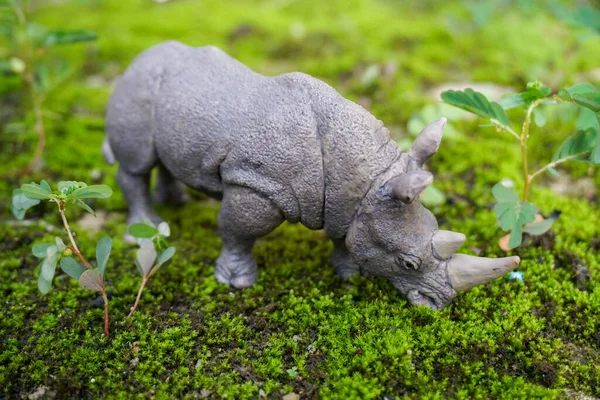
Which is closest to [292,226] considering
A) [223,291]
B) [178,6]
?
[223,291]

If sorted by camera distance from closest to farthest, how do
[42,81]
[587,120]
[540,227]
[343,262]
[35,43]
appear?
1. [540,227]
2. [343,262]
3. [587,120]
4. [35,43]
5. [42,81]

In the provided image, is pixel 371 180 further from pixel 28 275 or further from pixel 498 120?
pixel 28 275

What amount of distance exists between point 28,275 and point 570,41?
636 cm

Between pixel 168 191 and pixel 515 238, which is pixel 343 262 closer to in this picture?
pixel 515 238

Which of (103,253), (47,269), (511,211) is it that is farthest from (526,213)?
(47,269)

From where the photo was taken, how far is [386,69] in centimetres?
542

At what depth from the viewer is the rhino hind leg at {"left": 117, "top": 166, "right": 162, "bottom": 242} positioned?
11.7 feet

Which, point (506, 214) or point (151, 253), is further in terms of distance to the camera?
point (506, 214)

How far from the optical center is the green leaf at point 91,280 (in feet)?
8.62

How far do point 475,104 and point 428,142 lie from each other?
602mm

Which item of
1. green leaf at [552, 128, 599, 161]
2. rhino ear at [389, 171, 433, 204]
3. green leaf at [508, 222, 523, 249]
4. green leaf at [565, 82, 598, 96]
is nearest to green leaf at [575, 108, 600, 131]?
green leaf at [552, 128, 599, 161]

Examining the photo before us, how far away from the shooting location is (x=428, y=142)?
2.76 m

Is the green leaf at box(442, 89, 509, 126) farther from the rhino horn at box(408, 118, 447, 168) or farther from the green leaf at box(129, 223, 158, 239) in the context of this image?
the green leaf at box(129, 223, 158, 239)

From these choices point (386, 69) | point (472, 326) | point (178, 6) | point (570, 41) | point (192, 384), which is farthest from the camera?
point (178, 6)
